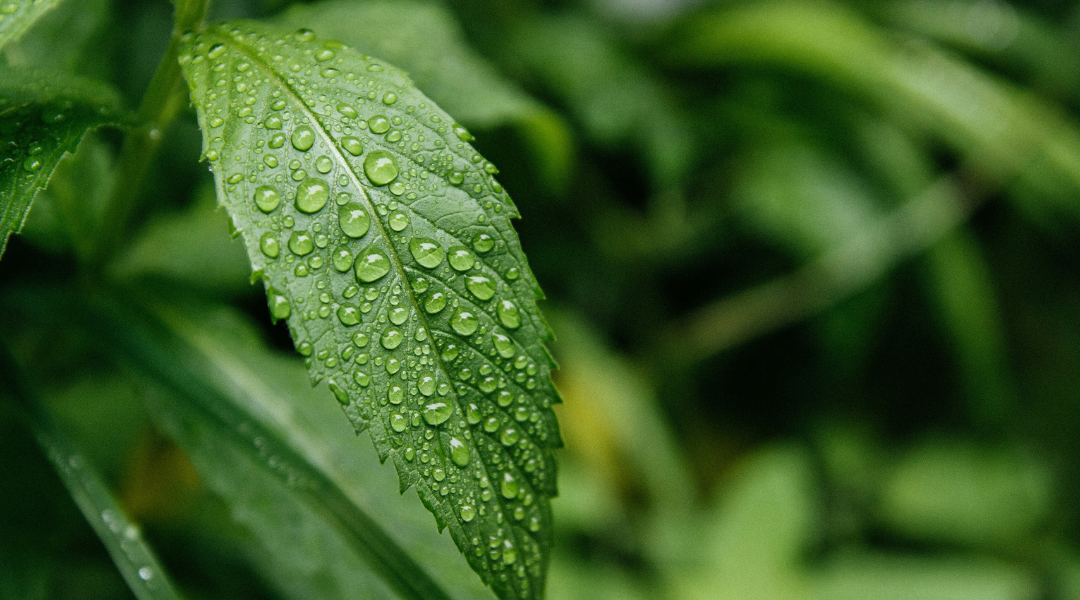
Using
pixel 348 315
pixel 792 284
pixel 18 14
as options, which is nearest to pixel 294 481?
pixel 348 315

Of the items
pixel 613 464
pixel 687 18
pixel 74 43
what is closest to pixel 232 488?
pixel 74 43

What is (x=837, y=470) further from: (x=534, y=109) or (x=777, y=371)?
(x=534, y=109)

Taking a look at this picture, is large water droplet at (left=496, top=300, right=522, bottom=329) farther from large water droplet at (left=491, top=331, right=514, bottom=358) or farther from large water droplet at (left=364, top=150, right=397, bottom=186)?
large water droplet at (left=364, top=150, right=397, bottom=186)

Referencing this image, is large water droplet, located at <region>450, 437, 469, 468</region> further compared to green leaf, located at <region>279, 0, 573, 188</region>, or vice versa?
green leaf, located at <region>279, 0, 573, 188</region>

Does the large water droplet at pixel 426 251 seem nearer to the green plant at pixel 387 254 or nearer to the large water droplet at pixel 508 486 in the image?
the green plant at pixel 387 254

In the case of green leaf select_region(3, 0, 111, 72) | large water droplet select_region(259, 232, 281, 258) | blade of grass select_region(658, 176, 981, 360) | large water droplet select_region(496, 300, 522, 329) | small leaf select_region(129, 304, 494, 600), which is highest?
blade of grass select_region(658, 176, 981, 360)

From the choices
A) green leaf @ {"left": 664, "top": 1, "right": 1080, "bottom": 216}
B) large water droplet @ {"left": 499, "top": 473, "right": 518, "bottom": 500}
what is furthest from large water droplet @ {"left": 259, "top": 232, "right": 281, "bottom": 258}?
green leaf @ {"left": 664, "top": 1, "right": 1080, "bottom": 216}
